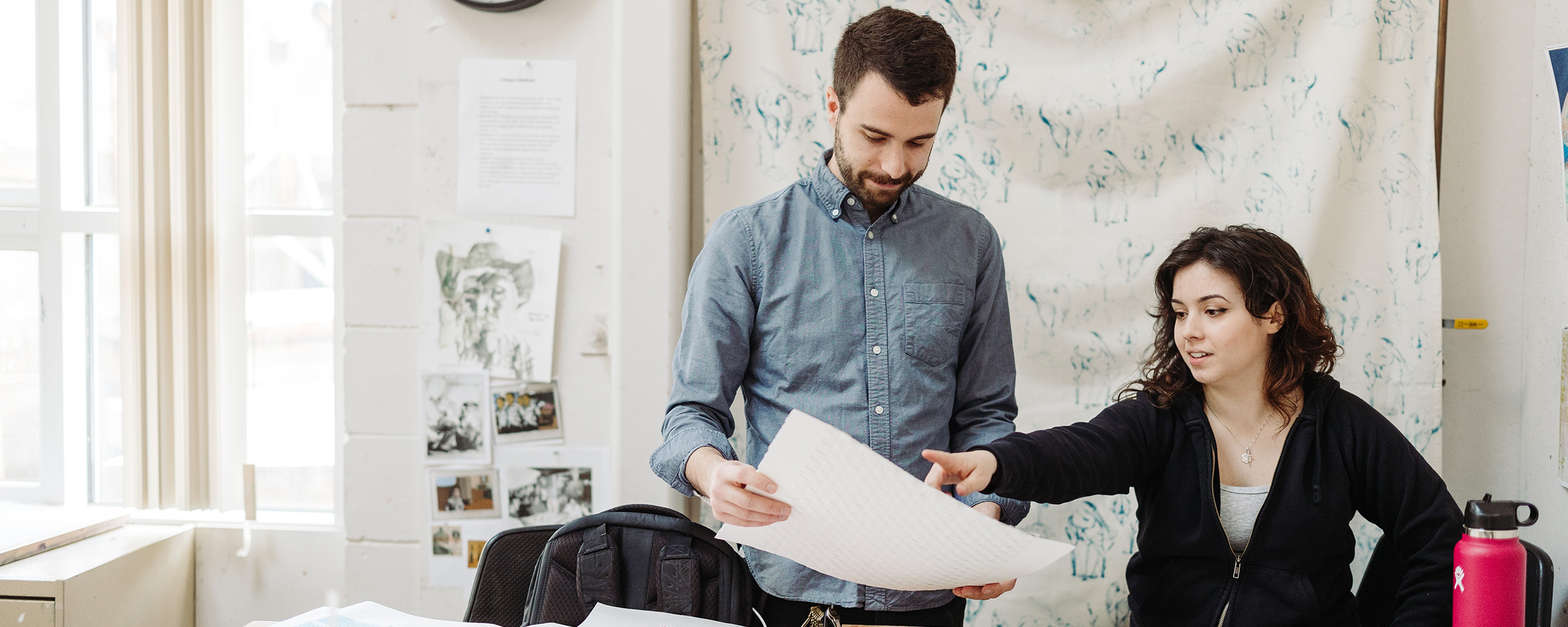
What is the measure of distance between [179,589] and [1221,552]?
2263mm

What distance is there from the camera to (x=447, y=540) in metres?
1.92

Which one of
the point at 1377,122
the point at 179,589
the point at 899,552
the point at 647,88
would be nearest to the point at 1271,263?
the point at 899,552

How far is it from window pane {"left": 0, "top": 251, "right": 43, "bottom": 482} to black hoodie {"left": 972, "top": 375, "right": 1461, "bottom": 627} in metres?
2.46

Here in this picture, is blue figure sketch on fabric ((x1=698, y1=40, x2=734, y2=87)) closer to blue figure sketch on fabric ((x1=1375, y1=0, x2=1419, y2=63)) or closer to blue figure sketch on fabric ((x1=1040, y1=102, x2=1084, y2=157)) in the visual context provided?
blue figure sketch on fabric ((x1=1040, y1=102, x2=1084, y2=157))

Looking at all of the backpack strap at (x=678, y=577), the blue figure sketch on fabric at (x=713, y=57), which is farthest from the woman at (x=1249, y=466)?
the blue figure sketch on fabric at (x=713, y=57)

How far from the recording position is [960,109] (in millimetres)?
1874

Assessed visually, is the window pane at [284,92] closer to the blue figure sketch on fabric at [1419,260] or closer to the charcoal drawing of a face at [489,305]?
the charcoal drawing of a face at [489,305]

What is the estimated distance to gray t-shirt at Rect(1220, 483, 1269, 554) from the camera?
123 centimetres

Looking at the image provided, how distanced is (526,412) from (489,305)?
24 cm

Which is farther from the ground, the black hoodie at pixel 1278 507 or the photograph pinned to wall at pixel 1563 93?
the photograph pinned to wall at pixel 1563 93

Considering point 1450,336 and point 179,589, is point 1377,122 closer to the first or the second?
point 1450,336

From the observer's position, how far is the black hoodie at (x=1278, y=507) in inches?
46.1

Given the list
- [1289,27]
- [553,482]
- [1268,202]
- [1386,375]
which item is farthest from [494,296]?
[1386,375]

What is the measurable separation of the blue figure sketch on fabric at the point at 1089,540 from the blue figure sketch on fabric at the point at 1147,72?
0.88m
